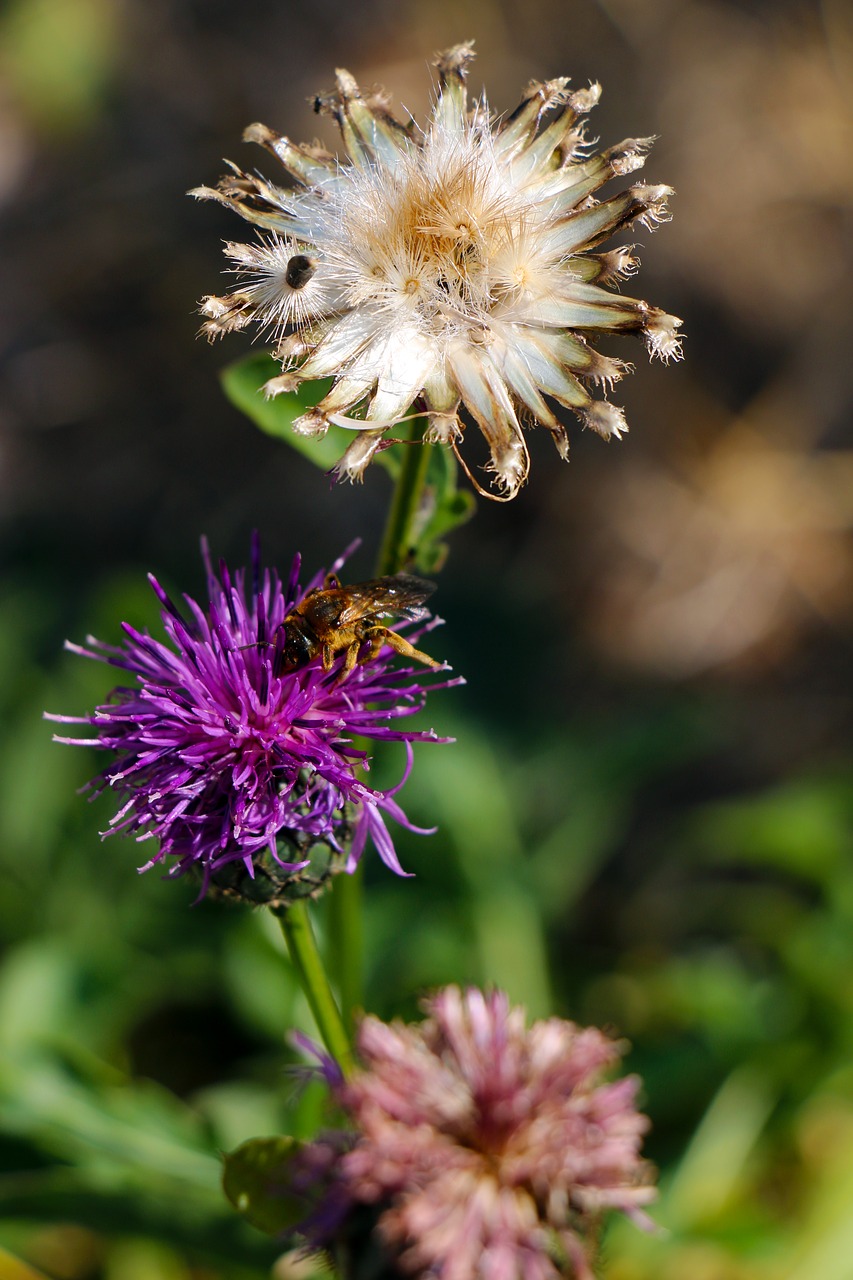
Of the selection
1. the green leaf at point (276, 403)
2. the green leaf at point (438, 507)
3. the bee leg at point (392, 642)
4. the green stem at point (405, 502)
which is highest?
the green leaf at point (276, 403)

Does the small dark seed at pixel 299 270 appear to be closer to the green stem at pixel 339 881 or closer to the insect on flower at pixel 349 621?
the green stem at pixel 339 881

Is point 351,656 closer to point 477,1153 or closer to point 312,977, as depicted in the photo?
point 312,977

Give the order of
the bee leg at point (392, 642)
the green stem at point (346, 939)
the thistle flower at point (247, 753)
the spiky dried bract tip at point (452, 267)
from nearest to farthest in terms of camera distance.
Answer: the spiky dried bract tip at point (452, 267), the thistle flower at point (247, 753), the bee leg at point (392, 642), the green stem at point (346, 939)

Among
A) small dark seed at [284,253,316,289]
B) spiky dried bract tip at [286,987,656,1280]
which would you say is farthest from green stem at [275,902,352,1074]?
small dark seed at [284,253,316,289]

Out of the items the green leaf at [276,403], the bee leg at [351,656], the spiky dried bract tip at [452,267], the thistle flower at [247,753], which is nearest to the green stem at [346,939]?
the thistle flower at [247,753]

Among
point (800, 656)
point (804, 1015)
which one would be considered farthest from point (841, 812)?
point (800, 656)

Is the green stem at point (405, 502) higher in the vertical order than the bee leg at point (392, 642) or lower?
higher
